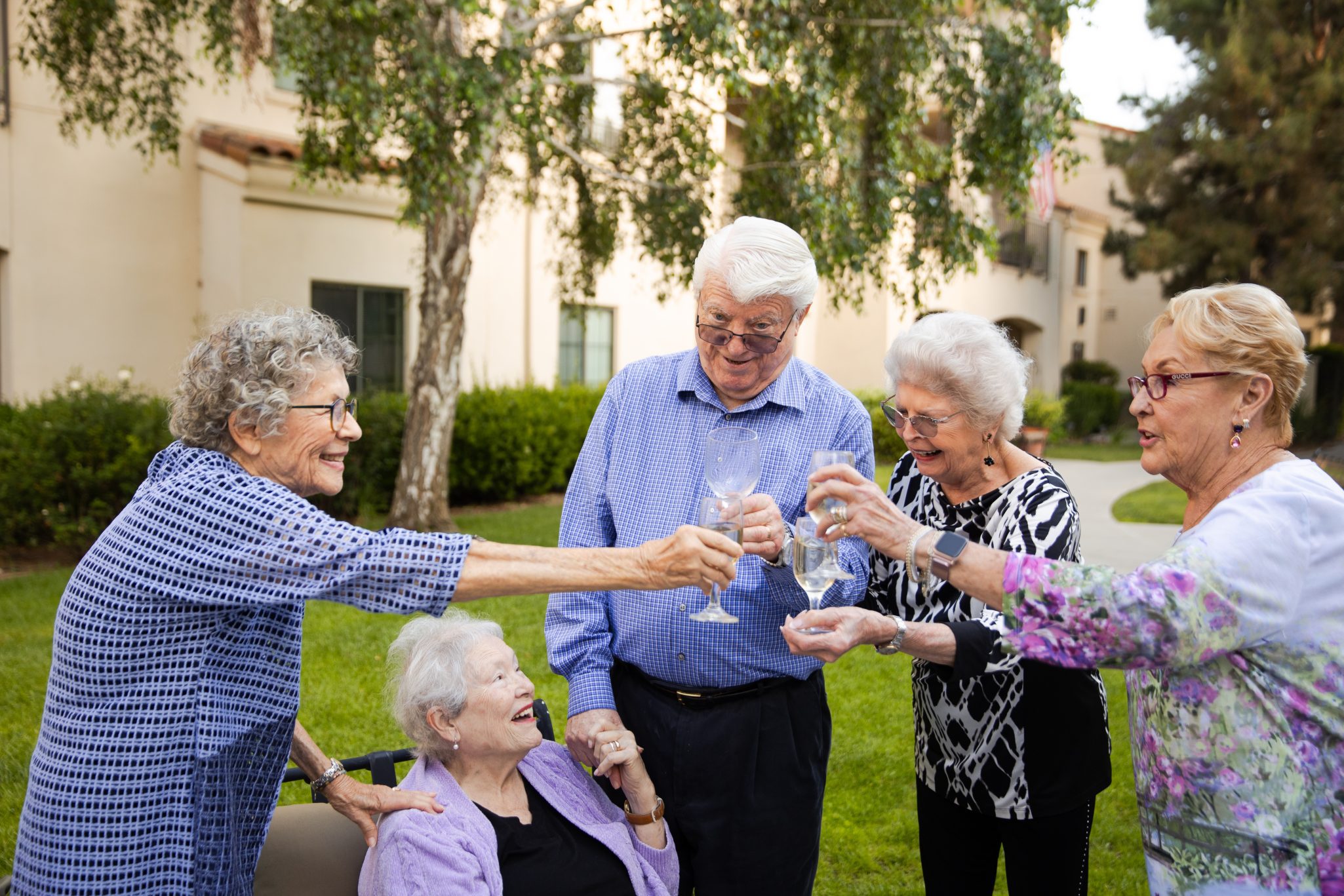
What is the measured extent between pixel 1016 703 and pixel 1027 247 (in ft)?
83.3

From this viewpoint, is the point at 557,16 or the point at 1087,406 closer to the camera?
the point at 557,16

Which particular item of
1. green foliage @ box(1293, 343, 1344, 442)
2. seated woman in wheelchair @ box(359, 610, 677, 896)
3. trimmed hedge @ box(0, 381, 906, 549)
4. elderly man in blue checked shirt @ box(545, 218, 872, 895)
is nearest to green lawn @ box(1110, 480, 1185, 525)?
trimmed hedge @ box(0, 381, 906, 549)

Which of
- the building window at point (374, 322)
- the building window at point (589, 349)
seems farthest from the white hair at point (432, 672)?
the building window at point (589, 349)

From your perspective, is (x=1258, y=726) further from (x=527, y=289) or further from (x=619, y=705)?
(x=527, y=289)

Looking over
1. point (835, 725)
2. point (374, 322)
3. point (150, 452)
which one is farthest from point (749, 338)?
point (374, 322)

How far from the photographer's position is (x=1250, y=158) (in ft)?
77.5

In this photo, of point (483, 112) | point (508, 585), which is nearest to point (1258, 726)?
point (508, 585)

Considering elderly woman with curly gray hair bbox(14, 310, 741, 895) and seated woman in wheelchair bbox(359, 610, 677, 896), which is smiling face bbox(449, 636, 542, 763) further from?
elderly woman with curly gray hair bbox(14, 310, 741, 895)

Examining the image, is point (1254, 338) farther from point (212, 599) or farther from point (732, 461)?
point (212, 599)

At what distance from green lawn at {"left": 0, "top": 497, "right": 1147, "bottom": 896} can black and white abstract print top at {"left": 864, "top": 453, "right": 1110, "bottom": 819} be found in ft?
5.83

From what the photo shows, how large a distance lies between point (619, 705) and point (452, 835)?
54 cm

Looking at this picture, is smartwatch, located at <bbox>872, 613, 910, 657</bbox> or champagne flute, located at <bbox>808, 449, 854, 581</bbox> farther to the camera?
smartwatch, located at <bbox>872, 613, 910, 657</bbox>

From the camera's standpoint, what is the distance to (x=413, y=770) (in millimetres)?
2742

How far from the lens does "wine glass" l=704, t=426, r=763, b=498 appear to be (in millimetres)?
2396
